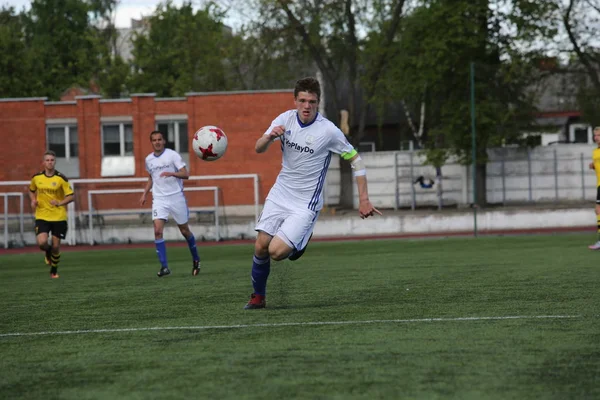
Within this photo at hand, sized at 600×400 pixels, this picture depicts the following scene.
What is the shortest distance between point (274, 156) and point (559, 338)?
32.0 metres

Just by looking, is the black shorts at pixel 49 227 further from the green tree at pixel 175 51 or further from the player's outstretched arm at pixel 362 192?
the green tree at pixel 175 51

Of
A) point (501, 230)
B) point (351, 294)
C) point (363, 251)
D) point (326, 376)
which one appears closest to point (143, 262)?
point (363, 251)

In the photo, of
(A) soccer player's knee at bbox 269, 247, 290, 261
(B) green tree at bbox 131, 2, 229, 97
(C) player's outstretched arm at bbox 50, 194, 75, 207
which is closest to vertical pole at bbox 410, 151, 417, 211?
(B) green tree at bbox 131, 2, 229, 97

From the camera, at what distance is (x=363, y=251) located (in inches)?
817

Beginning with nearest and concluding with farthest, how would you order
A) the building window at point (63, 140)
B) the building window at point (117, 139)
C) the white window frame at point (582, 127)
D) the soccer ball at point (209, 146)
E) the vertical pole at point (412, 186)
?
the soccer ball at point (209, 146), the white window frame at point (582, 127), the vertical pole at point (412, 186), the building window at point (117, 139), the building window at point (63, 140)

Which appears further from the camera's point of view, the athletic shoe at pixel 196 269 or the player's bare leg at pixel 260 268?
the athletic shoe at pixel 196 269

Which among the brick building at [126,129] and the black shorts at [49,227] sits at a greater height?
the brick building at [126,129]

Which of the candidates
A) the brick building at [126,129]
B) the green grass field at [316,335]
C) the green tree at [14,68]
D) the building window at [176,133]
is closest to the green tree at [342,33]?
the brick building at [126,129]

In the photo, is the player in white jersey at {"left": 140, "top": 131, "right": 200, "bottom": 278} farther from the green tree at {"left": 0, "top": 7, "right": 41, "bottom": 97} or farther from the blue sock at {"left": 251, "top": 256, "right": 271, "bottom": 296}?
the green tree at {"left": 0, "top": 7, "right": 41, "bottom": 97}

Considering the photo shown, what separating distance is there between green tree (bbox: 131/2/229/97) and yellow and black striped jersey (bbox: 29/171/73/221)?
3094cm

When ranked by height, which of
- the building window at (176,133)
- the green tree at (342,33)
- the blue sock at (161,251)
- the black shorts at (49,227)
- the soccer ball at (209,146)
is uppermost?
the green tree at (342,33)

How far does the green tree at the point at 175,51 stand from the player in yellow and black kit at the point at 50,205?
30936mm

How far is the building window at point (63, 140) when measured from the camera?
41000 millimetres

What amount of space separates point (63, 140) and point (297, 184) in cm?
3331
